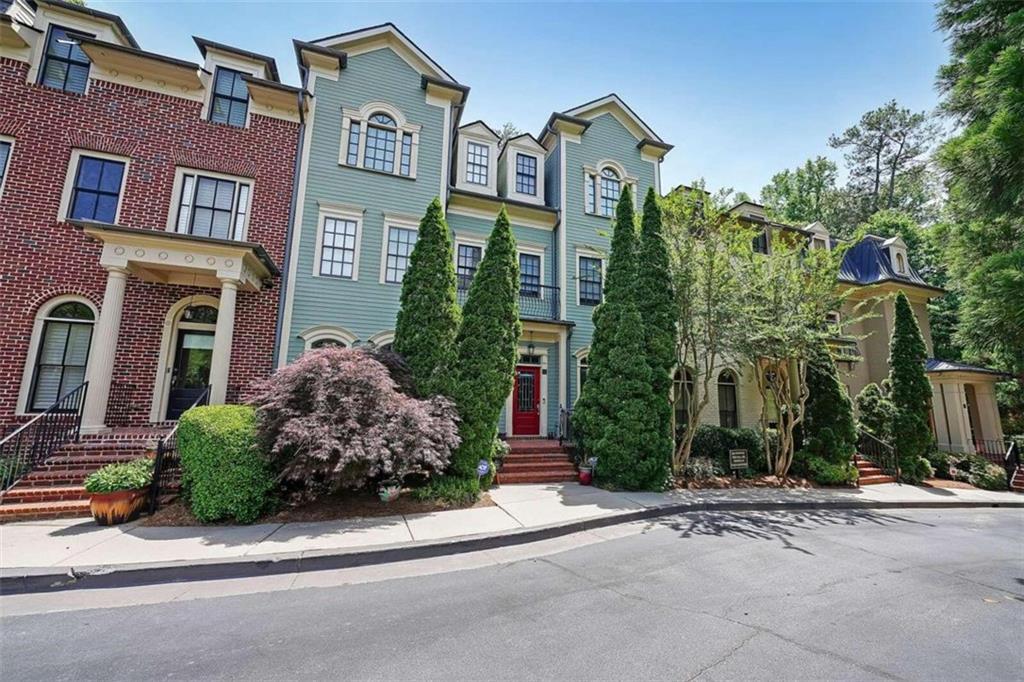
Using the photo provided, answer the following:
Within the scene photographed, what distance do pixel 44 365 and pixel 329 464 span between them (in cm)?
744

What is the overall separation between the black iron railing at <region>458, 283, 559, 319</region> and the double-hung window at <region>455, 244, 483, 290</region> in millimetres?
1623

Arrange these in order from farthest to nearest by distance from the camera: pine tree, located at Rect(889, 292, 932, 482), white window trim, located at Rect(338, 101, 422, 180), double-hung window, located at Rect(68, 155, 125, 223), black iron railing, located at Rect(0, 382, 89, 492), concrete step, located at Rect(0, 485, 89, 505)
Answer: pine tree, located at Rect(889, 292, 932, 482) → white window trim, located at Rect(338, 101, 422, 180) → double-hung window, located at Rect(68, 155, 125, 223) → black iron railing, located at Rect(0, 382, 89, 492) → concrete step, located at Rect(0, 485, 89, 505)

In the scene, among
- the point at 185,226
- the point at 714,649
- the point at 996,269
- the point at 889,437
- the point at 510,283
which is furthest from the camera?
the point at 889,437

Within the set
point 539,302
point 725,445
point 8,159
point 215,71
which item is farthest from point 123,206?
point 725,445

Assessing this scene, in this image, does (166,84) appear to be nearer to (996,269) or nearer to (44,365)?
(44,365)

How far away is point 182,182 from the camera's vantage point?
972 cm

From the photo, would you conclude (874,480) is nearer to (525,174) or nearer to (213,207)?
(525,174)

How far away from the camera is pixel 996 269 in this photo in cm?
574

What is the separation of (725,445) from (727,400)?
3.13 m

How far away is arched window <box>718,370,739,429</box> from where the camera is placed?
1410 centimetres

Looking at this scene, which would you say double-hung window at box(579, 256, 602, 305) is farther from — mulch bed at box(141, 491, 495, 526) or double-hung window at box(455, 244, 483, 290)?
mulch bed at box(141, 491, 495, 526)

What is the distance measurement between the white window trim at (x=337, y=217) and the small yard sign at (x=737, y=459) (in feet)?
35.3

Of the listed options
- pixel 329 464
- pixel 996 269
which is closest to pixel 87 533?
pixel 329 464

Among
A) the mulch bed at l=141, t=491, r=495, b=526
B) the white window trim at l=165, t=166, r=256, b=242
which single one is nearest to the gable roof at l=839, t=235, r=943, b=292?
the mulch bed at l=141, t=491, r=495, b=526
